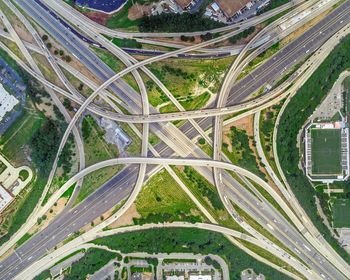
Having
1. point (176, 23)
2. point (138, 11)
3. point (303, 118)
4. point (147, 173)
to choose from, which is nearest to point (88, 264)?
point (147, 173)

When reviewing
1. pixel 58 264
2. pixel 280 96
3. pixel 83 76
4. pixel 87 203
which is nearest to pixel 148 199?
pixel 87 203

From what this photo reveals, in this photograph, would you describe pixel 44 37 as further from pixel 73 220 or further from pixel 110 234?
pixel 110 234

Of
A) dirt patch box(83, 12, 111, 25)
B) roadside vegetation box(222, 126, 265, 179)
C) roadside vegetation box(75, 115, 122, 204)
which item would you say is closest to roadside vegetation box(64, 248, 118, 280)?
roadside vegetation box(75, 115, 122, 204)

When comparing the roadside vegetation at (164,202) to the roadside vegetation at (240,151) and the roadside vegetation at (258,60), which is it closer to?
the roadside vegetation at (240,151)

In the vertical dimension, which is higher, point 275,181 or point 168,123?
point 275,181

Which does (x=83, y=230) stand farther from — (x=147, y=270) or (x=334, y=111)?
(x=334, y=111)

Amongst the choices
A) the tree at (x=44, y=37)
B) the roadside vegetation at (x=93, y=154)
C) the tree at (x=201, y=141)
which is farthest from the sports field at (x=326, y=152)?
the tree at (x=44, y=37)
